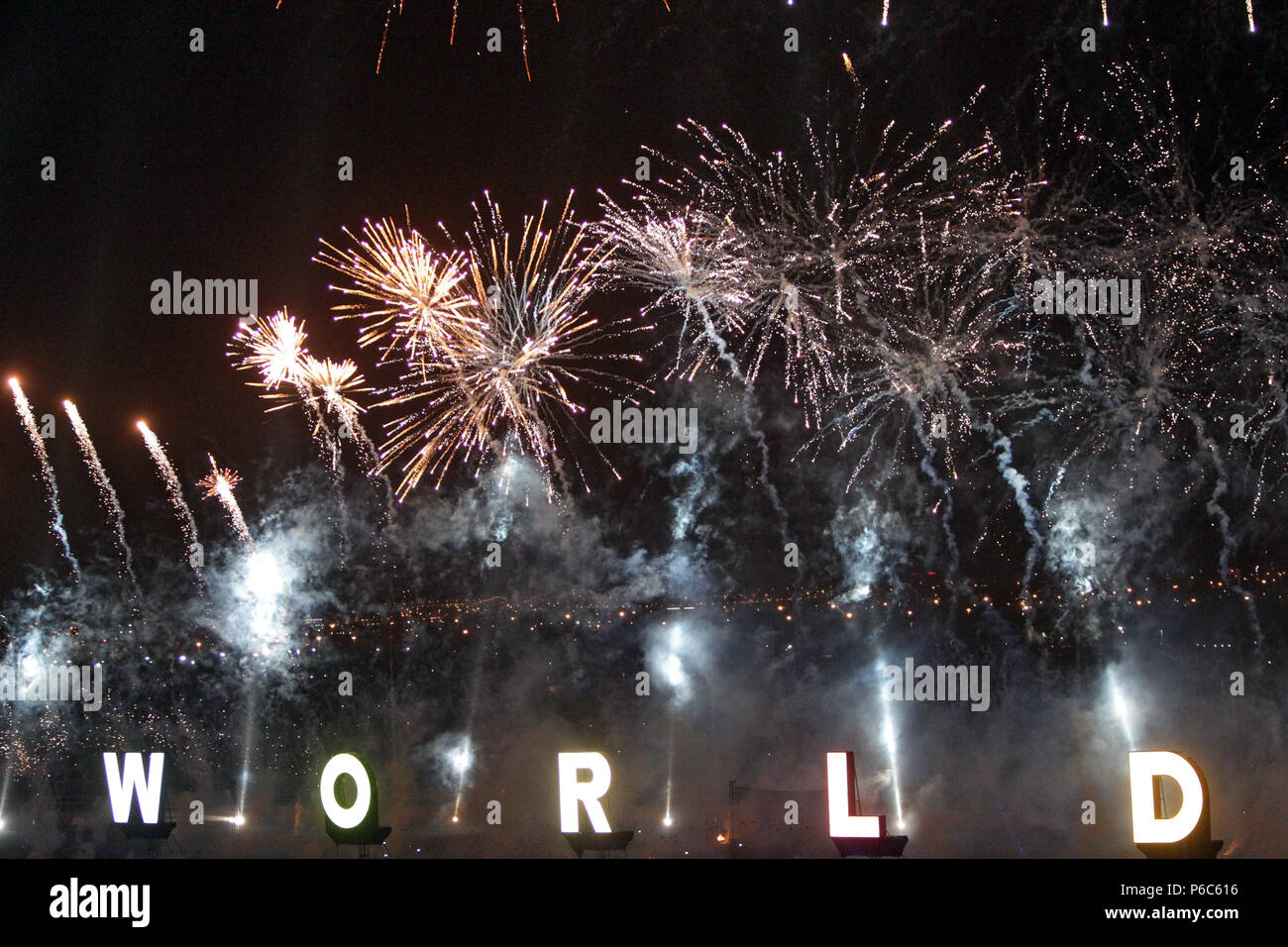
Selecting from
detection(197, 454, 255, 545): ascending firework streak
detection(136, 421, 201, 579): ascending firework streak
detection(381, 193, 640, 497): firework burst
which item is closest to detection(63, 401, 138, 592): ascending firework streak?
detection(136, 421, 201, 579): ascending firework streak

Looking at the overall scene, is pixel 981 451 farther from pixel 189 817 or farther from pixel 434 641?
pixel 189 817

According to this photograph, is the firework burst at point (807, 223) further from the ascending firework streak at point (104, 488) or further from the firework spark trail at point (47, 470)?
the firework spark trail at point (47, 470)

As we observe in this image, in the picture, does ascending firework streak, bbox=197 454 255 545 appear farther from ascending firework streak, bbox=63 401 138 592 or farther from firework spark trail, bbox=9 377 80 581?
firework spark trail, bbox=9 377 80 581

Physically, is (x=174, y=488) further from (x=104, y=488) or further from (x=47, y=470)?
(x=47, y=470)

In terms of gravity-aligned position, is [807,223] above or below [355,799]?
above

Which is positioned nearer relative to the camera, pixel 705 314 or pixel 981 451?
pixel 705 314

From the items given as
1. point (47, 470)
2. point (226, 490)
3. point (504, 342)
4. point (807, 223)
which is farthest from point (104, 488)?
point (807, 223)

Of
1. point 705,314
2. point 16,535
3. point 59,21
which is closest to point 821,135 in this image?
point 705,314
